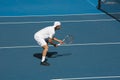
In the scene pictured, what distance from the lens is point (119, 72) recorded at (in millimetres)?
12000

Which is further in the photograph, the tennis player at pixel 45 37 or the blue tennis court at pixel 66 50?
the tennis player at pixel 45 37

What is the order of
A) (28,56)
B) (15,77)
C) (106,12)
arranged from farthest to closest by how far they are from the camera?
(106,12) < (28,56) < (15,77)

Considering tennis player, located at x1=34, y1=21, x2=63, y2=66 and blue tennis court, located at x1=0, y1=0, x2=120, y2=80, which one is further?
tennis player, located at x1=34, y1=21, x2=63, y2=66

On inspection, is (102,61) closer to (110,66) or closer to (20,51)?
(110,66)

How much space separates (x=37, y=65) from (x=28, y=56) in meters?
1.03

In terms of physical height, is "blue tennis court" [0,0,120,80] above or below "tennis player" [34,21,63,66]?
below

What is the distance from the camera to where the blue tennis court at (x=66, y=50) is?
11.8 metres

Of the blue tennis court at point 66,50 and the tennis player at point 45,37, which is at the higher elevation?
the tennis player at point 45,37

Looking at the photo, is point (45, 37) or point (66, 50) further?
point (66, 50)

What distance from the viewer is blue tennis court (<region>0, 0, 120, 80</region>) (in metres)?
11.8

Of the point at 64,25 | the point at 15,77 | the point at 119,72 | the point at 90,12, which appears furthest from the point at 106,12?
the point at 15,77

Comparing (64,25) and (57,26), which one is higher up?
(57,26)

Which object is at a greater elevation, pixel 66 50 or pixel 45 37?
pixel 45 37

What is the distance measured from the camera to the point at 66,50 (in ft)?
46.2
